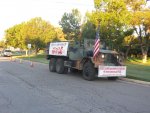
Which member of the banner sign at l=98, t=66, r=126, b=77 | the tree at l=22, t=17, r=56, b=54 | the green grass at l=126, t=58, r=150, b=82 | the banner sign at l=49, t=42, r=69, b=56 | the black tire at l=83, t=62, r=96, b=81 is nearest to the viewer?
the banner sign at l=98, t=66, r=126, b=77

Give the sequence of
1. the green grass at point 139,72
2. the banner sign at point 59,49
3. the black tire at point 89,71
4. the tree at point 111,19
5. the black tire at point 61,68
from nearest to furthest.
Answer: the black tire at point 89,71 < the green grass at point 139,72 < the banner sign at point 59,49 < the black tire at point 61,68 < the tree at point 111,19

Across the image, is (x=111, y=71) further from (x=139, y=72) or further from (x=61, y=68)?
(x=139, y=72)

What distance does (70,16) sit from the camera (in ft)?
232

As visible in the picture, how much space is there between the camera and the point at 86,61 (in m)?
18.9

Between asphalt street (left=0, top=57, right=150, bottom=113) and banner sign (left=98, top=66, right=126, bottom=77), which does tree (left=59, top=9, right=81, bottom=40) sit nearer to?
banner sign (left=98, top=66, right=126, bottom=77)

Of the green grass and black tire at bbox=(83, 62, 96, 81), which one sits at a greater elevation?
black tire at bbox=(83, 62, 96, 81)

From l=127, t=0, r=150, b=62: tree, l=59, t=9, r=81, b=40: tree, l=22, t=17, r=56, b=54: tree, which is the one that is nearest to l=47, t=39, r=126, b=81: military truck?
l=127, t=0, r=150, b=62: tree

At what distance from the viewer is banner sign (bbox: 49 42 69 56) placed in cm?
2153

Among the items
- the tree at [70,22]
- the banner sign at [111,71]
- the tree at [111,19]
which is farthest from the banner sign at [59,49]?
the tree at [70,22]

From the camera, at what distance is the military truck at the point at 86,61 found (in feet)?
59.0

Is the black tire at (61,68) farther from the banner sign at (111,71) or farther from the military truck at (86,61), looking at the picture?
the banner sign at (111,71)

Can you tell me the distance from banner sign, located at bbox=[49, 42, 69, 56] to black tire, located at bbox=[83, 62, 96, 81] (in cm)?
307

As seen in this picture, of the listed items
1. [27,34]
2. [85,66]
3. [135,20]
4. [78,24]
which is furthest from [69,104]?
[78,24]

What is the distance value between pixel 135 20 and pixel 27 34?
29.2m
